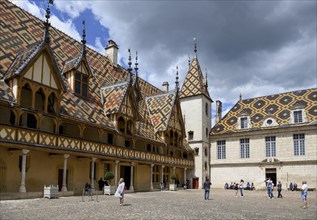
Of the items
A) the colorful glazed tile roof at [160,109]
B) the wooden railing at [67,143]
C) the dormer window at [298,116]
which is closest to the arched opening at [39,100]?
the wooden railing at [67,143]

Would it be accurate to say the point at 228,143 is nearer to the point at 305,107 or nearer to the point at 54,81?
A: the point at 305,107

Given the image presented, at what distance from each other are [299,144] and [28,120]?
24.7 m

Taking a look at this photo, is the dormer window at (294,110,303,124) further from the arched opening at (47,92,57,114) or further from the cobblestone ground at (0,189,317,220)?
the arched opening at (47,92,57,114)

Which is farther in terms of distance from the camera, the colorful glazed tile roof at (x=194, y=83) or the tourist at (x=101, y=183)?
the colorful glazed tile roof at (x=194, y=83)

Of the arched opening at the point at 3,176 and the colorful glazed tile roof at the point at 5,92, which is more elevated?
the colorful glazed tile roof at the point at 5,92

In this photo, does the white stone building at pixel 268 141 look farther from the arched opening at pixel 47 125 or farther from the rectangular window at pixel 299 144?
the arched opening at pixel 47 125

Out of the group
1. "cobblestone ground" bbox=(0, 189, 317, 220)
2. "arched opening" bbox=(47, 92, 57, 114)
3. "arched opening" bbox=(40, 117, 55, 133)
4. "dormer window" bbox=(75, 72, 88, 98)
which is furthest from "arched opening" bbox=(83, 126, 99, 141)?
"cobblestone ground" bbox=(0, 189, 317, 220)

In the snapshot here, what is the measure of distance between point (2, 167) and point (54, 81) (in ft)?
16.8

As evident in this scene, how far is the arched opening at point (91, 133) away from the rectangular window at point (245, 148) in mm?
18019

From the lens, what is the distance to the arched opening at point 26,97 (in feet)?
58.1

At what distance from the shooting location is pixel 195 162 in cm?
3594

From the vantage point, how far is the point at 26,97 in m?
18.0

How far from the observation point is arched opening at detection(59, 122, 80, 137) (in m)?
20.3

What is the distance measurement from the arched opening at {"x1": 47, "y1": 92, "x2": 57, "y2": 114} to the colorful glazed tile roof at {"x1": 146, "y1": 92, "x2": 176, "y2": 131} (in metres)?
12.5
